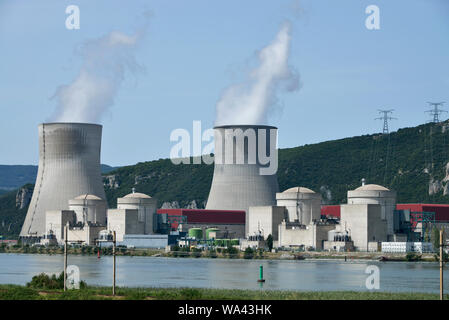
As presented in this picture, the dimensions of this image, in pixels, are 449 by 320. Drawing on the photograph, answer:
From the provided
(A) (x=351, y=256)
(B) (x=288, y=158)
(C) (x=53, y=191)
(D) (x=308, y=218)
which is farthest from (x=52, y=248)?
(B) (x=288, y=158)

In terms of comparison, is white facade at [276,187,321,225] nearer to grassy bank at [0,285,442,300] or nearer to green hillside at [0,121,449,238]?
green hillside at [0,121,449,238]

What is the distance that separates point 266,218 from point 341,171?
59630mm

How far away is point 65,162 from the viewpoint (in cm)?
8088

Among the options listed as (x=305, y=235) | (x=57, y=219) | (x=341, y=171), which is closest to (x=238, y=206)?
(x=305, y=235)

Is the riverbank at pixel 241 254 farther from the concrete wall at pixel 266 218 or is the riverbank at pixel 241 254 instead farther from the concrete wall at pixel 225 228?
Answer: the concrete wall at pixel 225 228

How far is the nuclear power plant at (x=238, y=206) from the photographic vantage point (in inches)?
3095

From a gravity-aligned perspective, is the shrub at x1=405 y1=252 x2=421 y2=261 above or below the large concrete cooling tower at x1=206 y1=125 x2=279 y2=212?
below

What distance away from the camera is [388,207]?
261 feet

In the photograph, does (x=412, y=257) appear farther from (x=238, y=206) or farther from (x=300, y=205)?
(x=238, y=206)

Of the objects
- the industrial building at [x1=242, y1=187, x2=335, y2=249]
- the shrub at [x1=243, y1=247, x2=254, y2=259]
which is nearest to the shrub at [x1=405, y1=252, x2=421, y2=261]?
the industrial building at [x1=242, y1=187, x2=335, y2=249]

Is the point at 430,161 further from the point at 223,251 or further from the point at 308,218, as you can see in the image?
the point at 223,251

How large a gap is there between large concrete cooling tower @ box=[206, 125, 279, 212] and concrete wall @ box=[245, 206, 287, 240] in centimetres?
81

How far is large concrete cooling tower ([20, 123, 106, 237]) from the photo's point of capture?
81.0 metres
